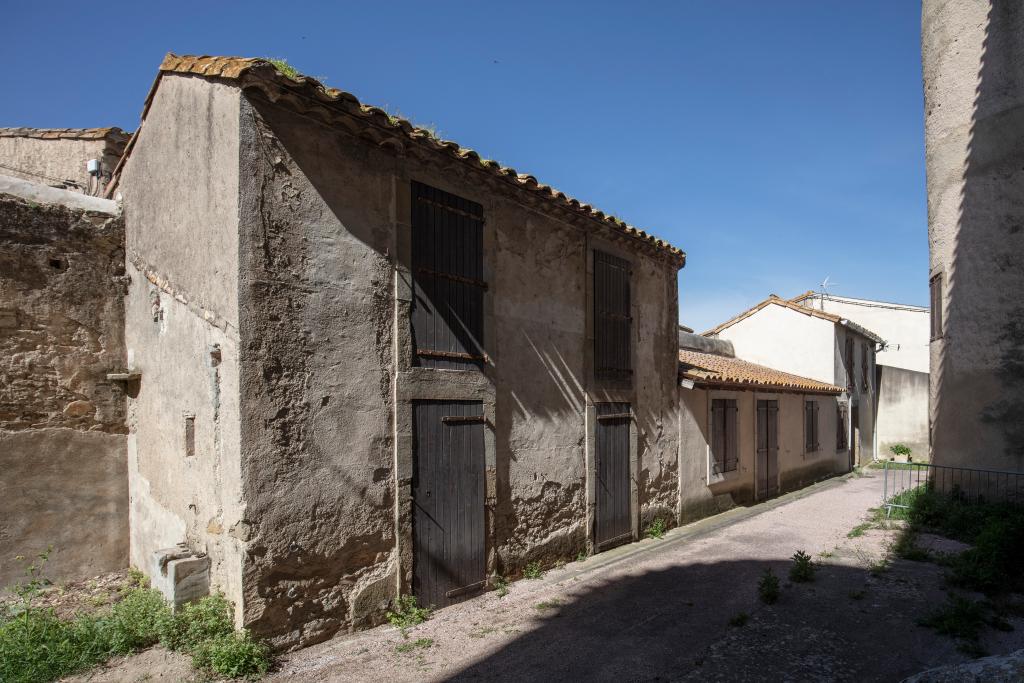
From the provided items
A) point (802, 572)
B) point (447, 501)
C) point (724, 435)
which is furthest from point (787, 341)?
point (447, 501)

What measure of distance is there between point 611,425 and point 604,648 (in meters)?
3.78

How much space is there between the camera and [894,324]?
1019 inches

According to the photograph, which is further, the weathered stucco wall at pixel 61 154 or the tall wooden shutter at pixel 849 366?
the tall wooden shutter at pixel 849 366

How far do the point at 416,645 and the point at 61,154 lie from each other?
957 centimetres

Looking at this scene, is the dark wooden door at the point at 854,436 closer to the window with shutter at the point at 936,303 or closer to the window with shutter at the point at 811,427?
the window with shutter at the point at 811,427

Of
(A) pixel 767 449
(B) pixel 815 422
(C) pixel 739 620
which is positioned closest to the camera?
(C) pixel 739 620

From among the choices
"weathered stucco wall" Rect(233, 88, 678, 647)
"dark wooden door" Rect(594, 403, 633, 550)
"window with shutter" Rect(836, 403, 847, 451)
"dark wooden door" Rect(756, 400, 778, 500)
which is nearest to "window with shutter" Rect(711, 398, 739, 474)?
"dark wooden door" Rect(756, 400, 778, 500)

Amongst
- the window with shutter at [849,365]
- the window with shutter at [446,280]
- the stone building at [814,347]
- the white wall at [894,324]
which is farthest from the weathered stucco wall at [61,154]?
the white wall at [894,324]

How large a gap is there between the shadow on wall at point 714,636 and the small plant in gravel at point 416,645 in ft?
1.80

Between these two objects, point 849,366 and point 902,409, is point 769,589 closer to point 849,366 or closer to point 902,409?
point 849,366

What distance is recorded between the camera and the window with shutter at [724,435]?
1103 cm

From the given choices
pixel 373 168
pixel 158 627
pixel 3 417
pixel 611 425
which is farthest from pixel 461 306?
pixel 3 417

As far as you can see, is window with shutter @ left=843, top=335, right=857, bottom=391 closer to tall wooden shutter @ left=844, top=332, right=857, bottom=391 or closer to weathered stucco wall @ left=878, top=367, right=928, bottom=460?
tall wooden shutter @ left=844, top=332, right=857, bottom=391

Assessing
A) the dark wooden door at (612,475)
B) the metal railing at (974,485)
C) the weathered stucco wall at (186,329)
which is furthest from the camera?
the dark wooden door at (612,475)
